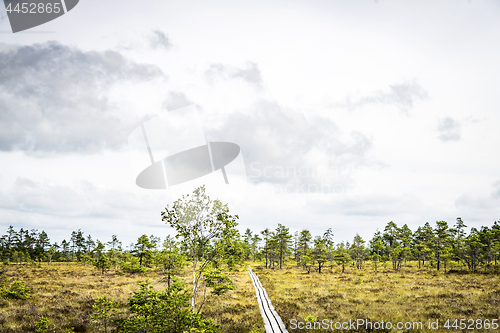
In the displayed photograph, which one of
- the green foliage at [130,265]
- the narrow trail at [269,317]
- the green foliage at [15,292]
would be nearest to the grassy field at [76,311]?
the narrow trail at [269,317]

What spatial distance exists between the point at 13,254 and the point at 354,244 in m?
86.2

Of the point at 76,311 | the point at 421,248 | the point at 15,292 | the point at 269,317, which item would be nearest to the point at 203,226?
the point at 269,317

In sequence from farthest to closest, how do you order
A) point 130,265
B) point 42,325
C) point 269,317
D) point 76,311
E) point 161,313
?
point 130,265
point 76,311
point 269,317
point 42,325
point 161,313

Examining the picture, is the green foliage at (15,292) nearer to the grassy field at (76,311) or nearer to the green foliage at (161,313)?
the grassy field at (76,311)

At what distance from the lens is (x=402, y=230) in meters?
72.1

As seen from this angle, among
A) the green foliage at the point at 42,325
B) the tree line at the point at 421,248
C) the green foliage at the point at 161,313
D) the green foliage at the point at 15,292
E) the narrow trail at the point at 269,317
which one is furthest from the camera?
the tree line at the point at 421,248

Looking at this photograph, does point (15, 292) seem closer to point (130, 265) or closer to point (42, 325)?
point (42, 325)

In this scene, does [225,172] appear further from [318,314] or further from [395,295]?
[395,295]

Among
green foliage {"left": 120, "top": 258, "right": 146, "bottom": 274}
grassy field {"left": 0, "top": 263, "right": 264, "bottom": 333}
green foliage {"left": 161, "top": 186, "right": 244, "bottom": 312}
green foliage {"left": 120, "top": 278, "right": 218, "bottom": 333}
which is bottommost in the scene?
green foliage {"left": 120, "top": 258, "right": 146, "bottom": 274}

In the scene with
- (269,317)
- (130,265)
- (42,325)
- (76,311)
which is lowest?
(130,265)

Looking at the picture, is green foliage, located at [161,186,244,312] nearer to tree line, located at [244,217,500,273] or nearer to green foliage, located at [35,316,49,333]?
green foliage, located at [35,316,49,333]

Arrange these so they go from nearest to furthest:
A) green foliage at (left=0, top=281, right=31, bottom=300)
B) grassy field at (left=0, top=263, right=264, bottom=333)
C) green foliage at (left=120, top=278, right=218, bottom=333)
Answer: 1. green foliage at (left=120, top=278, right=218, bottom=333)
2. grassy field at (left=0, top=263, right=264, bottom=333)
3. green foliage at (left=0, top=281, right=31, bottom=300)

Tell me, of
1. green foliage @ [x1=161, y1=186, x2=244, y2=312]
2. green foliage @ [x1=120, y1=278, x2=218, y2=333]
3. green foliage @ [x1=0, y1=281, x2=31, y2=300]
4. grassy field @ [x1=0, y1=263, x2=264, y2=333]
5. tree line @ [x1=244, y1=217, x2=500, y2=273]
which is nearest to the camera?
green foliage @ [x1=120, y1=278, x2=218, y2=333]

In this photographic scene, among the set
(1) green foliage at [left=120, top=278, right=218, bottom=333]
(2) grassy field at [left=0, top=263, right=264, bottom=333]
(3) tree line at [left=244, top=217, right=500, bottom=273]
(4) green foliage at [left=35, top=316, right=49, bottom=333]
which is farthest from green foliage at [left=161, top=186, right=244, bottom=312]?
(3) tree line at [left=244, top=217, right=500, bottom=273]
